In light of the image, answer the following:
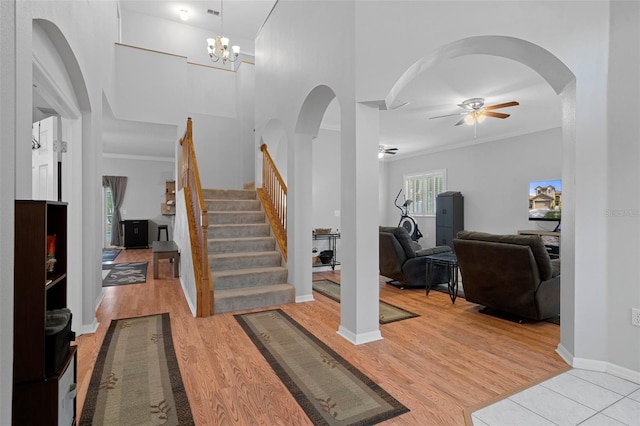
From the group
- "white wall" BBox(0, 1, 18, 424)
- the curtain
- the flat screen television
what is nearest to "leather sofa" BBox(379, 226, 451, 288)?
the flat screen television

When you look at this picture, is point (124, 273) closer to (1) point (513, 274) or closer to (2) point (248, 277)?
(2) point (248, 277)

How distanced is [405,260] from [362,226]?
2.15 metres

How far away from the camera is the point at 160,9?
786cm

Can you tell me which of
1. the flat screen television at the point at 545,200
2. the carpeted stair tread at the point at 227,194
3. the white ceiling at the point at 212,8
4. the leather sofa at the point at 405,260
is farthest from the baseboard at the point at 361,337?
the white ceiling at the point at 212,8

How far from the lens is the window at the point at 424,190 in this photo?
9.10m

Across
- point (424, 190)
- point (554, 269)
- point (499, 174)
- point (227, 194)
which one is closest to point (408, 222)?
point (424, 190)

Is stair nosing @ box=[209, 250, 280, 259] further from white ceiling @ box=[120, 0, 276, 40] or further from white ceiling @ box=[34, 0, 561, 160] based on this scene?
white ceiling @ box=[120, 0, 276, 40]

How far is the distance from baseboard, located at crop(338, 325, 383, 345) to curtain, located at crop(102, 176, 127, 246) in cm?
943

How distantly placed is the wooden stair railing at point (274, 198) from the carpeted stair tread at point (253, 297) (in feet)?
1.75

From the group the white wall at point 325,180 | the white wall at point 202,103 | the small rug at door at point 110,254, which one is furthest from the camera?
the small rug at door at point 110,254

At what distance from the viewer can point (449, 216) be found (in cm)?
829

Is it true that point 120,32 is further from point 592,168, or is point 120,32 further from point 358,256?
point 592,168

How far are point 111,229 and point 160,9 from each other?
6409mm

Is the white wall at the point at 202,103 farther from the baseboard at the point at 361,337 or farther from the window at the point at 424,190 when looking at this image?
the baseboard at the point at 361,337
